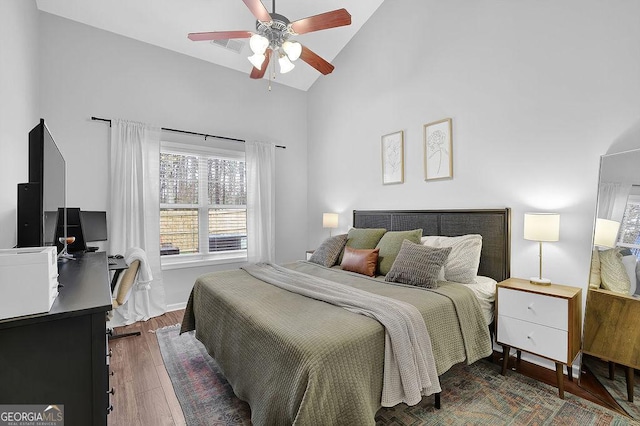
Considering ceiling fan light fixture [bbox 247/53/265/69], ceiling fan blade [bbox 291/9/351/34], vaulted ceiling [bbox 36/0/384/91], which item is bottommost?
ceiling fan light fixture [bbox 247/53/265/69]

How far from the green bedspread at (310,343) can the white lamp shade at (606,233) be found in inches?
37.5

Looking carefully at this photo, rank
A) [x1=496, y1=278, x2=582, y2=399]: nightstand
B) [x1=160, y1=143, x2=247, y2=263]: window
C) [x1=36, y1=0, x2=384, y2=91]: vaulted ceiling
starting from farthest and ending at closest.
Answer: [x1=160, y1=143, x2=247, y2=263]: window < [x1=36, y1=0, x2=384, y2=91]: vaulted ceiling < [x1=496, y1=278, x2=582, y2=399]: nightstand

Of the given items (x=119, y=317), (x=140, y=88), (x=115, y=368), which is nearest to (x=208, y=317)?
(x=115, y=368)

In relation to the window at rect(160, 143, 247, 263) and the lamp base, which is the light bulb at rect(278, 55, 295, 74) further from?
the lamp base

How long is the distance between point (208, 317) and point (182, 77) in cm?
320

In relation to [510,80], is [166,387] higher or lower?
lower

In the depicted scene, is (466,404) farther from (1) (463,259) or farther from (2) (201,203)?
(2) (201,203)

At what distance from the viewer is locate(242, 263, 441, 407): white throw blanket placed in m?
1.56

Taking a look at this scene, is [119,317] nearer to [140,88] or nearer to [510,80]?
[140,88]

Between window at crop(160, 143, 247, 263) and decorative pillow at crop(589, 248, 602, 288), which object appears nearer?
decorative pillow at crop(589, 248, 602, 288)

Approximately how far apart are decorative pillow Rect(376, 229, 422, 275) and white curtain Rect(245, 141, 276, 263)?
2027 mm

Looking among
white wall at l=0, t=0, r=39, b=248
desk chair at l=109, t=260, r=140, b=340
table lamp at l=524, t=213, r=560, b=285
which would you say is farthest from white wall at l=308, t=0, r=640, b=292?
white wall at l=0, t=0, r=39, b=248

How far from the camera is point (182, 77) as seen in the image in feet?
12.8

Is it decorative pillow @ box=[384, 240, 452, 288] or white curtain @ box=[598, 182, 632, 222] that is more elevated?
white curtain @ box=[598, 182, 632, 222]
